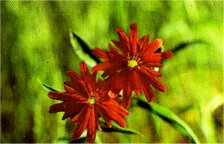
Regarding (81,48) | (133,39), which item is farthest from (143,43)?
(81,48)

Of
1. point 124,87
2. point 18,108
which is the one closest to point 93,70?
point 124,87

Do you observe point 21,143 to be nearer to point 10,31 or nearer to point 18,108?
point 18,108

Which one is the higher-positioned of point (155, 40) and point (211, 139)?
point (155, 40)

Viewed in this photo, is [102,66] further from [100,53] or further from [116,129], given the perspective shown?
[116,129]

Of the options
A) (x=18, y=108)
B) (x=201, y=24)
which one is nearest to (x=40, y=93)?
(x=18, y=108)

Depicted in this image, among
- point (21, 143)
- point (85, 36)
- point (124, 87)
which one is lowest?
point (21, 143)
